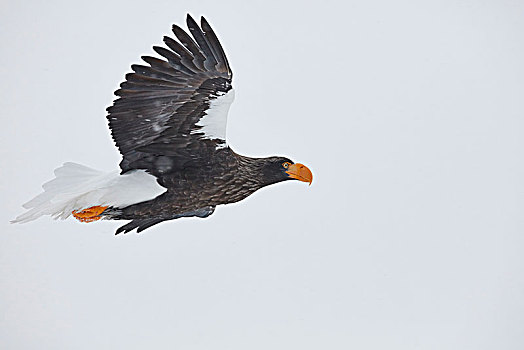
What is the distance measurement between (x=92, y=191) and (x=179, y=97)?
772 mm

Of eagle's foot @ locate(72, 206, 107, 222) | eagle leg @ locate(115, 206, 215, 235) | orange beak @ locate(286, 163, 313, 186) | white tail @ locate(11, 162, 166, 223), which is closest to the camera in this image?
white tail @ locate(11, 162, 166, 223)

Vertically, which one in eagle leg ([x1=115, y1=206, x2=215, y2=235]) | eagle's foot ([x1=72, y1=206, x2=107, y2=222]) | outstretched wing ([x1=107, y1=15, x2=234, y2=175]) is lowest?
eagle's foot ([x1=72, y1=206, x2=107, y2=222])

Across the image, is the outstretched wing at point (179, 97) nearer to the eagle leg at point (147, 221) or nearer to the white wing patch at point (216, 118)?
the white wing patch at point (216, 118)

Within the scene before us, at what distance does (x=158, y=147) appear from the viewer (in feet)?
12.5

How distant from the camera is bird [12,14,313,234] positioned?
3.53m

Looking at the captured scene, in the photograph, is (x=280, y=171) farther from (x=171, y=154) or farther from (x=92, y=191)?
(x=92, y=191)

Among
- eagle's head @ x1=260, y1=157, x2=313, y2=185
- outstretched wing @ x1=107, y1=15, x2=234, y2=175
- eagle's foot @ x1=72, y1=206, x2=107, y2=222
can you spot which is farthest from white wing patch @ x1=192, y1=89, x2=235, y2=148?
eagle's foot @ x1=72, y1=206, x2=107, y2=222

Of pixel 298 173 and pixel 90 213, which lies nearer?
pixel 90 213

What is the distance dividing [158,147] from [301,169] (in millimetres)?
869

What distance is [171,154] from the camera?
383 centimetres

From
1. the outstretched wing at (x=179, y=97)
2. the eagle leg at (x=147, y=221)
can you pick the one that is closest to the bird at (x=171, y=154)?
the outstretched wing at (x=179, y=97)

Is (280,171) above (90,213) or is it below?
above

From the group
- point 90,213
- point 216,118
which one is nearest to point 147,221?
point 90,213

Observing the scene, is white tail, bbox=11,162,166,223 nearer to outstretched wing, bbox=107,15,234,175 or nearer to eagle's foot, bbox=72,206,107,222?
eagle's foot, bbox=72,206,107,222
